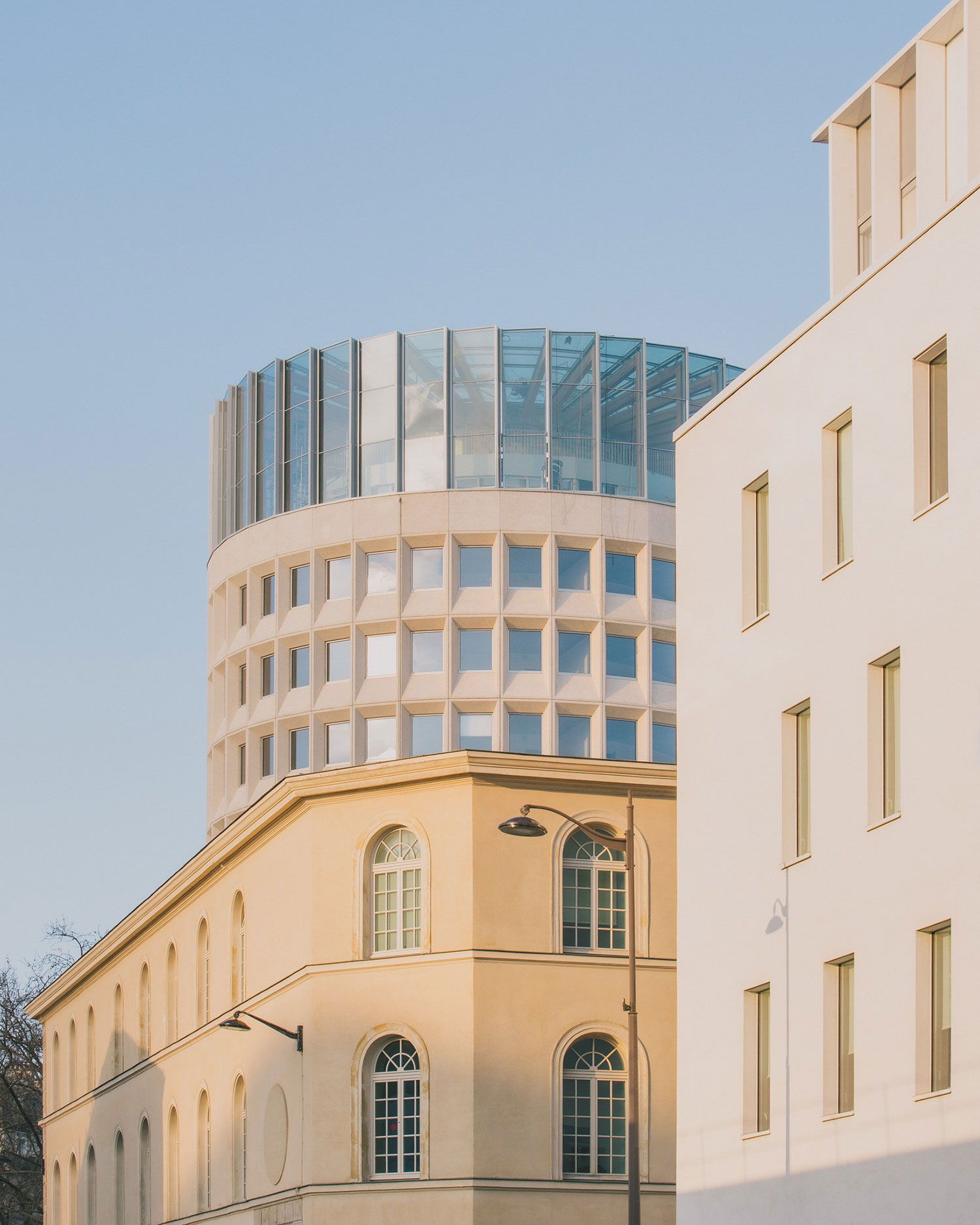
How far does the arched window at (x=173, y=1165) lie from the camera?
1908 inches

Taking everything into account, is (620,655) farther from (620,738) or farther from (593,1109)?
(593,1109)

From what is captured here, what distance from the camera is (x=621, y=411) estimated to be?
7788 cm

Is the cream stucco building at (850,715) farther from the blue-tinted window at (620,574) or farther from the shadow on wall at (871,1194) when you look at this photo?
the blue-tinted window at (620,574)

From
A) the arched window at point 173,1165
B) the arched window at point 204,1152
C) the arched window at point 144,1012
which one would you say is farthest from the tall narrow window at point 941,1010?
the arched window at point 144,1012

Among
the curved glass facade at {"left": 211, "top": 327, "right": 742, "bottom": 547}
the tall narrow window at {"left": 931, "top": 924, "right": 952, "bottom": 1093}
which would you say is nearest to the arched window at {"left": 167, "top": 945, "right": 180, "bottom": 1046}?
the tall narrow window at {"left": 931, "top": 924, "right": 952, "bottom": 1093}

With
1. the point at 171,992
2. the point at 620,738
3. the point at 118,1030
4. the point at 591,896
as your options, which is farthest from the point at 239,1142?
the point at 620,738

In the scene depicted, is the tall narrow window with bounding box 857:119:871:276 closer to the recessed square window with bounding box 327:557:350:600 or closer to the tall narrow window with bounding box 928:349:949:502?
the tall narrow window with bounding box 928:349:949:502

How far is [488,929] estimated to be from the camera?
37.3 m

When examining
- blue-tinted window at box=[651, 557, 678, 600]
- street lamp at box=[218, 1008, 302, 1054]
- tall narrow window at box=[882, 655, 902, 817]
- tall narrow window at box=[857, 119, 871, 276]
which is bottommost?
street lamp at box=[218, 1008, 302, 1054]

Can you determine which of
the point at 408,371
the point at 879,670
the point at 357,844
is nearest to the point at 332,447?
the point at 408,371

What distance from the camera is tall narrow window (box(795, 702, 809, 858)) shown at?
28.9m

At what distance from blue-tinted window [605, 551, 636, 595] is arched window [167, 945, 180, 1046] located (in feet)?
97.3

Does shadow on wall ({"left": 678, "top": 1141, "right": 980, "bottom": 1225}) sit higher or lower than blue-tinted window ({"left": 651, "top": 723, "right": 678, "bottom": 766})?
lower

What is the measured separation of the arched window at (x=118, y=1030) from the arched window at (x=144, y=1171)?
10.5ft
